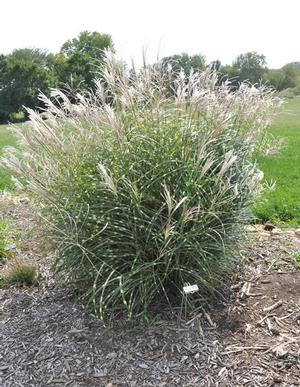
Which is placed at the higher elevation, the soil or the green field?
the soil

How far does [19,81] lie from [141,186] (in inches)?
1451

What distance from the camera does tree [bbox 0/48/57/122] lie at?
34.0 meters

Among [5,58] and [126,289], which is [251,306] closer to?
[126,289]

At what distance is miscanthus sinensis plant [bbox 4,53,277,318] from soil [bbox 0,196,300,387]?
0.58 ft

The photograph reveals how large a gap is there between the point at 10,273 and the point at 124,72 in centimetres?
171

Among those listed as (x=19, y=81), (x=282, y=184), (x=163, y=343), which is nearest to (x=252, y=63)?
(x=19, y=81)

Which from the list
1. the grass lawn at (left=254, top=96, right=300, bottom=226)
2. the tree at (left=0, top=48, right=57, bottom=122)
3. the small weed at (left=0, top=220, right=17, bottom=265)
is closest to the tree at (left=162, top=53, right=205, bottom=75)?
the grass lawn at (left=254, top=96, right=300, bottom=226)

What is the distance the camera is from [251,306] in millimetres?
2768

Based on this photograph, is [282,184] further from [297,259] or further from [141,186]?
[141,186]

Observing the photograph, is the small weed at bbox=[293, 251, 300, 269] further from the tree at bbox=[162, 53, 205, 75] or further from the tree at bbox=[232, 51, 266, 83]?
the tree at bbox=[232, 51, 266, 83]

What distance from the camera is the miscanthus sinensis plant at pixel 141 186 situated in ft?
8.25

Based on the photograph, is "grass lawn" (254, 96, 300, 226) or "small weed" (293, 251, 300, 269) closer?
"small weed" (293, 251, 300, 269)

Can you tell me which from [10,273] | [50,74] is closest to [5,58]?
[50,74]

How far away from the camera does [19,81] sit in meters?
36.7
